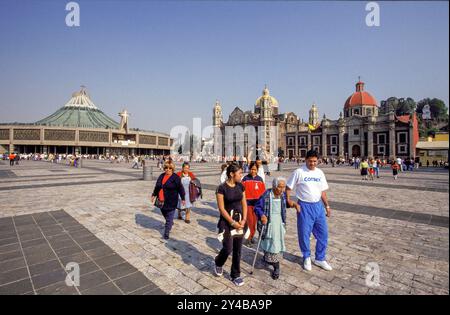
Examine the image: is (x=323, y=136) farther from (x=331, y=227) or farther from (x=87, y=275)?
(x=87, y=275)

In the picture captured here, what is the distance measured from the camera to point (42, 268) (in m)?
3.94

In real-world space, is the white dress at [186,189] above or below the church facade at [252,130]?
below

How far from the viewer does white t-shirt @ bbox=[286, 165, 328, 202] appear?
3918mm

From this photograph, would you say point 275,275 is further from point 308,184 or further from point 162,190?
point 162,190

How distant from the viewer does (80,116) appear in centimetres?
9262

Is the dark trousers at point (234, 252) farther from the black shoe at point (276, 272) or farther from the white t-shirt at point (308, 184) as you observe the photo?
the white t-shirt at point (308, 184)

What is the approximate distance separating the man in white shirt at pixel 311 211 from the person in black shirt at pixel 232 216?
3.33 ft

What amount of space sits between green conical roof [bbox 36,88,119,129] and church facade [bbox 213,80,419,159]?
46.6 m

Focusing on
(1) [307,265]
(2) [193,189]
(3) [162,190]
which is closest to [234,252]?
(1) [307,265]

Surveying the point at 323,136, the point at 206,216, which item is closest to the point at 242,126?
the point at 323,136

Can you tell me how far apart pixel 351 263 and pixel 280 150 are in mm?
69017

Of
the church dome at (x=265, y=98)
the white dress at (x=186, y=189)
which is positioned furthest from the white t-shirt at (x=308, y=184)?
the church dome at (x=265, y=98)

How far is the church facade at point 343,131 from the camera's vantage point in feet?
175

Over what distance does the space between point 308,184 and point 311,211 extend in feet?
1.46
